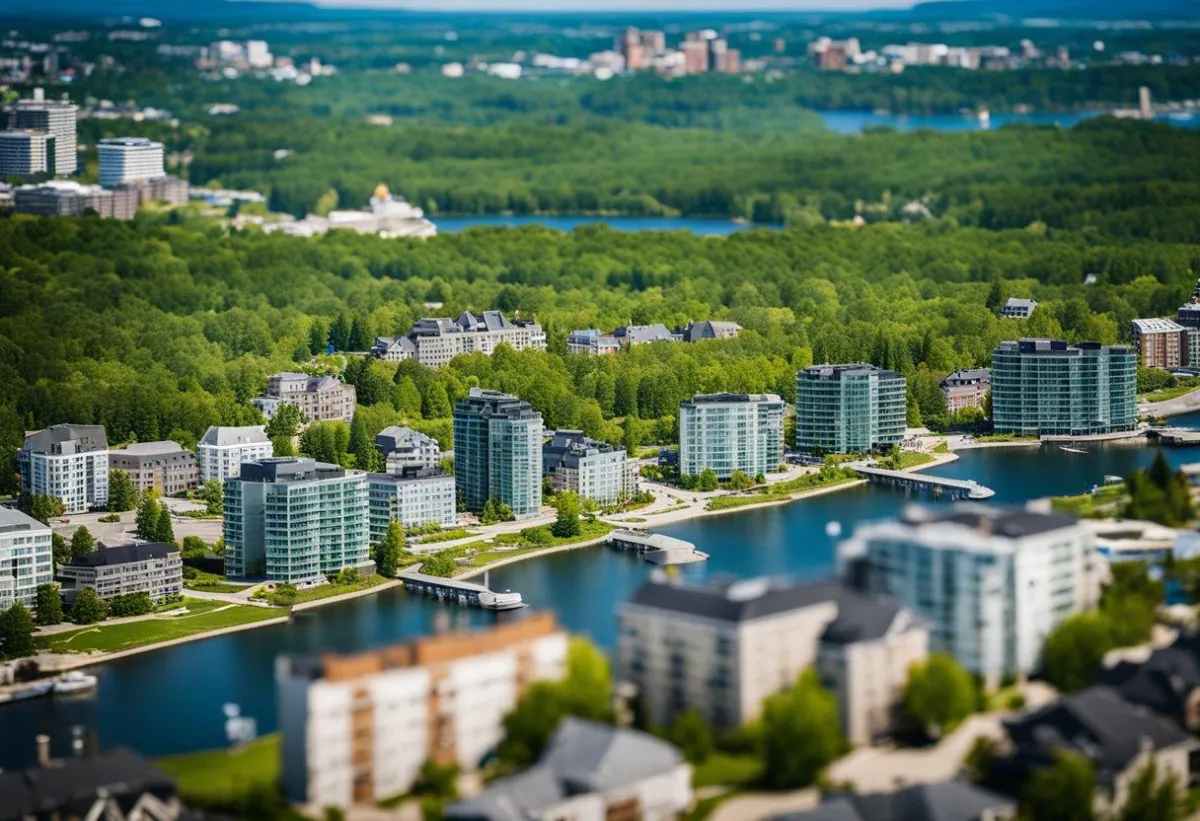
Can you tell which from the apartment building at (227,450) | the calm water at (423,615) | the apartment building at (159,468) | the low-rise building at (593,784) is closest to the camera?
the low-rise building at (593,784)

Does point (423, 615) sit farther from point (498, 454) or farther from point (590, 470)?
point (590, 470)

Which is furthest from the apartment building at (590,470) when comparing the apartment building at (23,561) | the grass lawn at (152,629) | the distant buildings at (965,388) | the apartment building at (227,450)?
the apartment building at (23,561)

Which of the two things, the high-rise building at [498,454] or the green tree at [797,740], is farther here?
the high-rise building at [498,454]

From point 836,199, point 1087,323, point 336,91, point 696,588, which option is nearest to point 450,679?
point 696,588

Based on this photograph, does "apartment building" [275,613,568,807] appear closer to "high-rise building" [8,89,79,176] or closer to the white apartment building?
the white apartment building

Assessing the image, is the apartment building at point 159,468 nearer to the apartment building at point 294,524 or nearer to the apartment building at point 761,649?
the apartment building at point 294,524

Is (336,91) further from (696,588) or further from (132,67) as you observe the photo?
(696,588)
